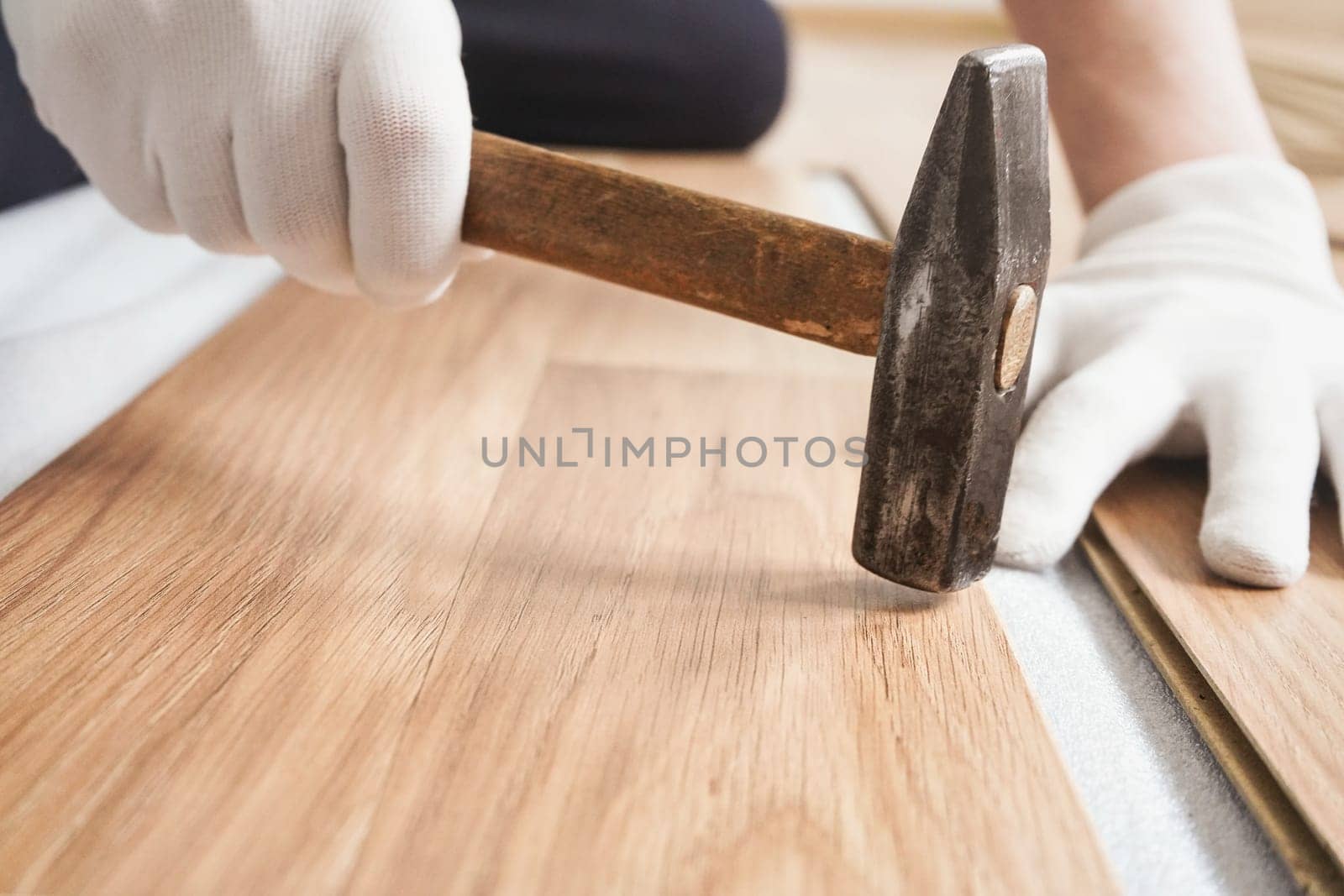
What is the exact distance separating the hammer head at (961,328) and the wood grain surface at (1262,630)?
15 centimetres

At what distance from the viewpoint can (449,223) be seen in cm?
71

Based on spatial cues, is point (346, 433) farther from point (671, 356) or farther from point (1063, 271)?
point (1063, 271)

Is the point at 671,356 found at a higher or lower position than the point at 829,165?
higher

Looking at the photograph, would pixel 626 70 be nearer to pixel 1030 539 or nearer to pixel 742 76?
pixel 742 76

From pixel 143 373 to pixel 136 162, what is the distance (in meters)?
0.25

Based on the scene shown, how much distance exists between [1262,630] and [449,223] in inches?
21.7

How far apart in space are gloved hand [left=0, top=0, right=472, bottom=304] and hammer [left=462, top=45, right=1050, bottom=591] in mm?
76

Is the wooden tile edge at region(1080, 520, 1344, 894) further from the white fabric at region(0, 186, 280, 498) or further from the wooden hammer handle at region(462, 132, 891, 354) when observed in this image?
the white fabric at region(0, 186, 280, 498)

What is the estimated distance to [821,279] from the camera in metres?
0.61

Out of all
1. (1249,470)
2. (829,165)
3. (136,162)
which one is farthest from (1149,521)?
(829,165)

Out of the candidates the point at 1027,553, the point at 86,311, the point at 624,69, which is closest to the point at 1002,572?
the point at 1027,553

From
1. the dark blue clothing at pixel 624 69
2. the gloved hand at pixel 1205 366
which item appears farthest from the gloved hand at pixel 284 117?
the dark blue clothing at pixel 624 69

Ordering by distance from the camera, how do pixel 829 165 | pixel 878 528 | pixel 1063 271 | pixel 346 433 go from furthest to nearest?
pixel 829 165, pixel 1063 271, pixel 346 433, pixel 878 528

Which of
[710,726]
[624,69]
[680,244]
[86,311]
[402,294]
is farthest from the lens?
[624,69]
